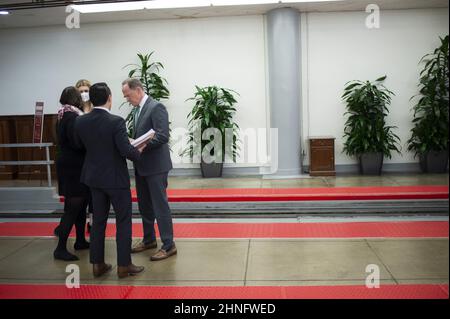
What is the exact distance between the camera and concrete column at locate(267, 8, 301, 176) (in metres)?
7.72

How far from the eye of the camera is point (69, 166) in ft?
12.9

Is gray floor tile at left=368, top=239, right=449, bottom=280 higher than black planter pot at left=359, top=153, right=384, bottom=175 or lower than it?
lower

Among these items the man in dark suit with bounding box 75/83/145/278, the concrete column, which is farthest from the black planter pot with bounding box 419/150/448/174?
the man in dark suit with bounding box 75/83/145/278

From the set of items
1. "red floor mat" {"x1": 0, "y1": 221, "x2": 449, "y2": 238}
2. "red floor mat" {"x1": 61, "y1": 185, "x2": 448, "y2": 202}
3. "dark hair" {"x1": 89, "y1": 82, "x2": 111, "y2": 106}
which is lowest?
"red floor mat" {"x1": 0, "y1": 221, "x2": 449, "y2": 238}

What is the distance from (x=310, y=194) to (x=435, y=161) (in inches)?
119

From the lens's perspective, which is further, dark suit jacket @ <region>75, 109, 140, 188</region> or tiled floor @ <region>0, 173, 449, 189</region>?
tiled floor @ <region>0, 173, 449, 189</region>

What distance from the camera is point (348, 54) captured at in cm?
808

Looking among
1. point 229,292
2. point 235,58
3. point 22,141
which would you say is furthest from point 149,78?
point 229,292

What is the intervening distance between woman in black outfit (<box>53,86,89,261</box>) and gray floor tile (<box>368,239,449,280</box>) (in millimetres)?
2705

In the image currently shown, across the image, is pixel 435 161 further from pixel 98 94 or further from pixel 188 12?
pixel 98 94

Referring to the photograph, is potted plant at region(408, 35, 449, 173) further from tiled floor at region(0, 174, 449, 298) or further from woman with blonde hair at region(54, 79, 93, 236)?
woman with blonde hair at region(54, 79, 93, 236)
